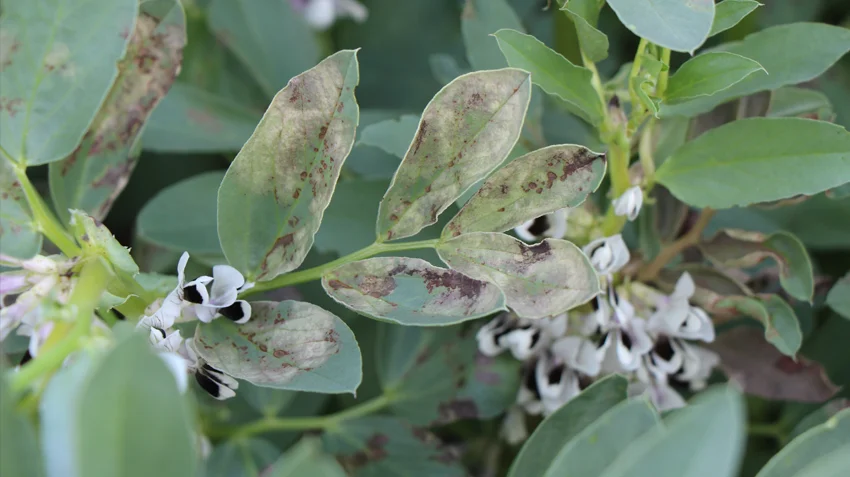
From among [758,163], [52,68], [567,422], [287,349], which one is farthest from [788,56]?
[52,68]

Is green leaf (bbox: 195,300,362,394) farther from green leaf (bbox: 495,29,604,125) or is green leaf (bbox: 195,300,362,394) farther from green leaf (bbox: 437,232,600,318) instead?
green leaf (bbox: 495,29,604,125)

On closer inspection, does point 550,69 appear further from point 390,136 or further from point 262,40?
point 262,40

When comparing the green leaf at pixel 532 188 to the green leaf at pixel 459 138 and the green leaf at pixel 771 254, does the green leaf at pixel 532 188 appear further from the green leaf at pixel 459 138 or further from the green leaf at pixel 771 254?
the green leaf at pixel 771 254

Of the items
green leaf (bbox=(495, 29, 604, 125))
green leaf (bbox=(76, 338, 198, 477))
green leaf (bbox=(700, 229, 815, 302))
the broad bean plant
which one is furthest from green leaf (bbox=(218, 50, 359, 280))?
green leaf (bbox=(700, 229, 815, 302))

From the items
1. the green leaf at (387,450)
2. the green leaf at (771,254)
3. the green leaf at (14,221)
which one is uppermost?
the green leaf at (14,221)

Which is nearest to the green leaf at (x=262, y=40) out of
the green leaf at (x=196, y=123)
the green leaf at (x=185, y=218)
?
the green leaf at (x=196, y=123)

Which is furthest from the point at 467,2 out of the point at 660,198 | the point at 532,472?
the point at 532,472
